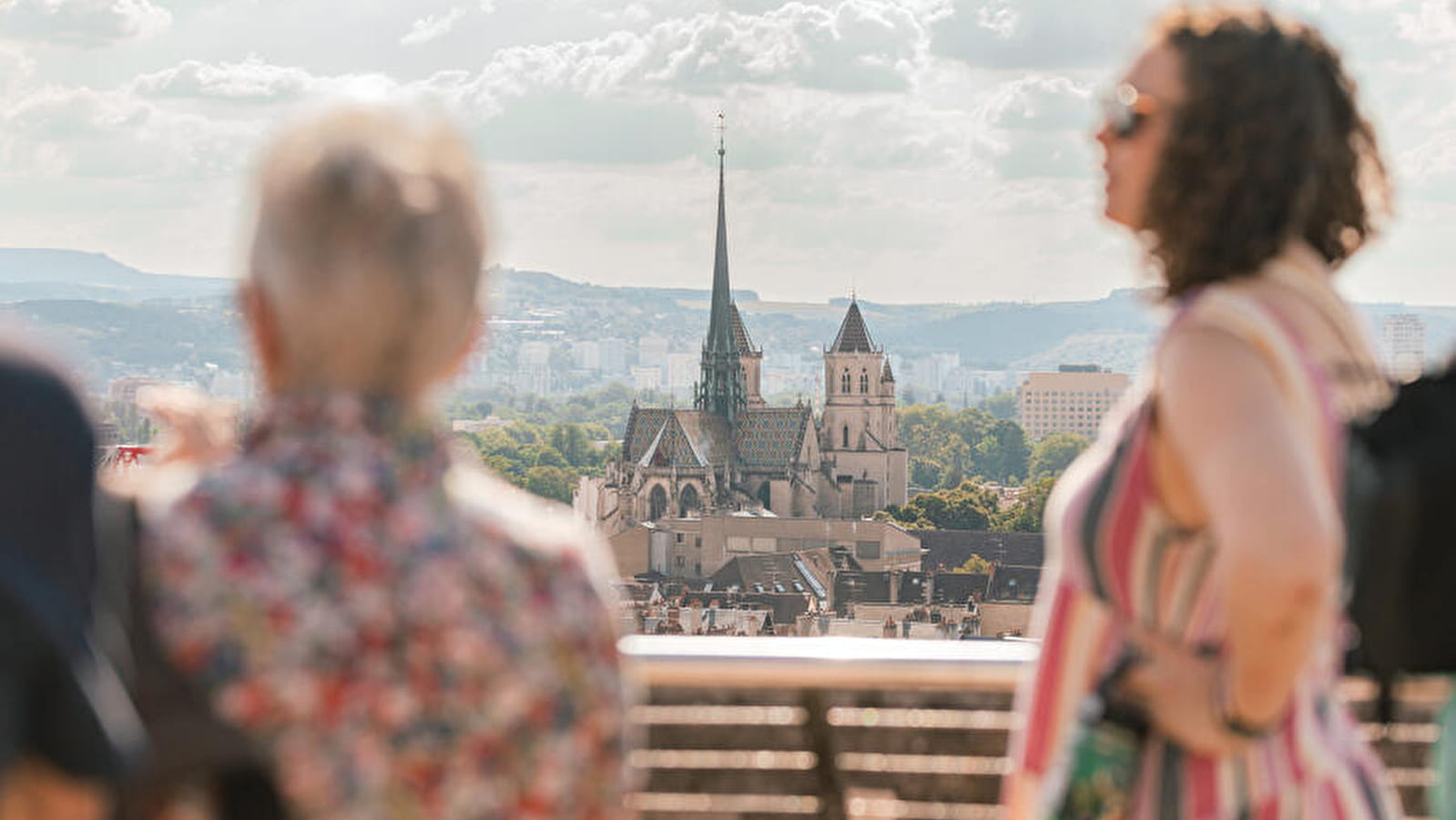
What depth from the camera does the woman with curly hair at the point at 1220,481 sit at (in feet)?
3.35

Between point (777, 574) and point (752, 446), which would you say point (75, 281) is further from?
point (777, 574)

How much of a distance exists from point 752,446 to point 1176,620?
198ft

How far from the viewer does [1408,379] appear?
3.95 ft

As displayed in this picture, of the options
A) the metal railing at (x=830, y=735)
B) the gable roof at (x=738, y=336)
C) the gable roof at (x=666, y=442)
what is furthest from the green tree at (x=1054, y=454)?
the metal railing at (x=830, y=735)

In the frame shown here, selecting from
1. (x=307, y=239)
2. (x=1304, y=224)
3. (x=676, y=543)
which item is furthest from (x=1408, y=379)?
(x=676, y=543)

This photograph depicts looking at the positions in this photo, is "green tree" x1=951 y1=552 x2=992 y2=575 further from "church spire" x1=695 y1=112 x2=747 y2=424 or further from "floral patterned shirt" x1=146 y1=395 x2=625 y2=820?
"floral patterned shirt" x1=146 y1=395 x2=625 y2=820

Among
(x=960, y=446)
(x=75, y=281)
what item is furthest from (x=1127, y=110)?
(x=960, y=446)

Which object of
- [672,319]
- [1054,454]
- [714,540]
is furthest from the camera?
[672,319]

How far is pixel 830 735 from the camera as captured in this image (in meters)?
1.84

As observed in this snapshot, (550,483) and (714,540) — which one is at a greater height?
(550,483)

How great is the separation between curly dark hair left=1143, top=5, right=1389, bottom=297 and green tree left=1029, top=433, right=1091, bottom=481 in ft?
249

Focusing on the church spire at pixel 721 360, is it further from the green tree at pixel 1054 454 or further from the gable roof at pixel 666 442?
the green tree at pixel 1054 454

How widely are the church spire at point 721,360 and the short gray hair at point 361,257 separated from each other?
60903 mm

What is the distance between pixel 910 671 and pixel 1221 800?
773 mm
